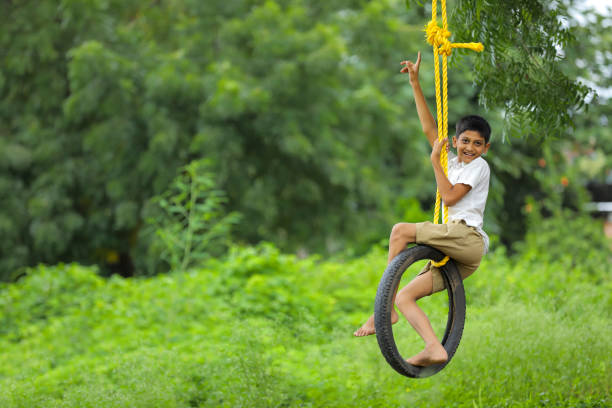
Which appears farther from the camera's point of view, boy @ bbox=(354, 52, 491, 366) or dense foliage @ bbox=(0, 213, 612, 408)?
dense foliage @ bbox=(0, 213, 612, 408)

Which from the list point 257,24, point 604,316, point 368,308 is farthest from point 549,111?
point 257,24

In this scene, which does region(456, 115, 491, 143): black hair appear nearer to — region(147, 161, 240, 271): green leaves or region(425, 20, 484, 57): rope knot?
region(425, 20, 484, 57): rope knot

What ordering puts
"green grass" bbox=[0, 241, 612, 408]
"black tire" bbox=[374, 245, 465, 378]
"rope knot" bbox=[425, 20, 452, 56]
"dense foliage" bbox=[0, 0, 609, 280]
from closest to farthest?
"black tire" bbox=[374, 245, 465, 378], "rope knot" bbox=[425, 20, 452, 56], "green grass" bbox=[0, 241, 612, 408], "dense foliage" bbox=[0, 0, 609, 280]

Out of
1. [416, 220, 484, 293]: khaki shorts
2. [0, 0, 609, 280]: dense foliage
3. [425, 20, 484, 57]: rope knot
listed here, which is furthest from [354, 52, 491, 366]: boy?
[0, 0, 609, 280]: dense foliage

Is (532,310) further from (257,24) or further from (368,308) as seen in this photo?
(257,24)

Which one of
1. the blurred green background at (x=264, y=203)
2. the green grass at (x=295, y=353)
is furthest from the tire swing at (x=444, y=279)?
the green grass at (x=295, y=353)

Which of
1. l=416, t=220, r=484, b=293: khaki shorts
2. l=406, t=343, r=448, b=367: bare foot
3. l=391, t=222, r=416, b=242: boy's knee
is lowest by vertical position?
l=406, t=343, r=448, b=367: bare foot

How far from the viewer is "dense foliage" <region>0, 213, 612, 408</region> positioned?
14.2 ft

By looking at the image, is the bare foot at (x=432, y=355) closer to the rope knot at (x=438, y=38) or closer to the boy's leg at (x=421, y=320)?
the boy's leg at (x=421, y=320)

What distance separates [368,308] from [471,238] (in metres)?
3.82

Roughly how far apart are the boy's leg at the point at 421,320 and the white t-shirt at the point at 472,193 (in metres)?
0.29

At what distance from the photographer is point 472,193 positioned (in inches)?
118

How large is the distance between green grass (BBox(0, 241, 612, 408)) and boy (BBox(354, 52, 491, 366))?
1.36 meters

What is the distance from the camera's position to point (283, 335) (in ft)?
15.7
